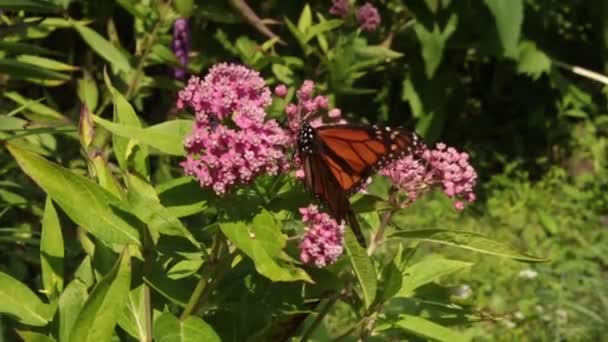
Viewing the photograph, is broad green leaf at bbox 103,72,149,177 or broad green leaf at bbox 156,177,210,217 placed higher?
broad green leaf at bbox 103,72,149,177

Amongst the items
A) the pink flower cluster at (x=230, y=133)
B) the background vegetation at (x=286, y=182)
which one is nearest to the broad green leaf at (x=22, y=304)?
the background vegetation at (x=286, y=182)

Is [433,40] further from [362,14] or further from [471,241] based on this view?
[471,241]

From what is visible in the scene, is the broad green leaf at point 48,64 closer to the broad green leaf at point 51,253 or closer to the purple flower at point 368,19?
the broad green leaf at point 51,253

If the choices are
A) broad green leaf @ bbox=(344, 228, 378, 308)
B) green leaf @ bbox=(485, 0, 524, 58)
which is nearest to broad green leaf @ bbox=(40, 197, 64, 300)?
broad green leaf @ bbox=(344, 228, 378, 308)

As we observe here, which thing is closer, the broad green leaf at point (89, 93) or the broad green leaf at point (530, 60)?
the broad green leaf at point (89, 93)

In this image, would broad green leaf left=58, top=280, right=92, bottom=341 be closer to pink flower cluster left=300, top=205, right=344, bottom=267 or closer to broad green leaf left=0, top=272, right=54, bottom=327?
broad green leaf left=0, top=272, right=54, bottom=327

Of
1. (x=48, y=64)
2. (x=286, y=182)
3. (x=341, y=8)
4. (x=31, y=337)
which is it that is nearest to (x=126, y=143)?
(x=286, y=182)
